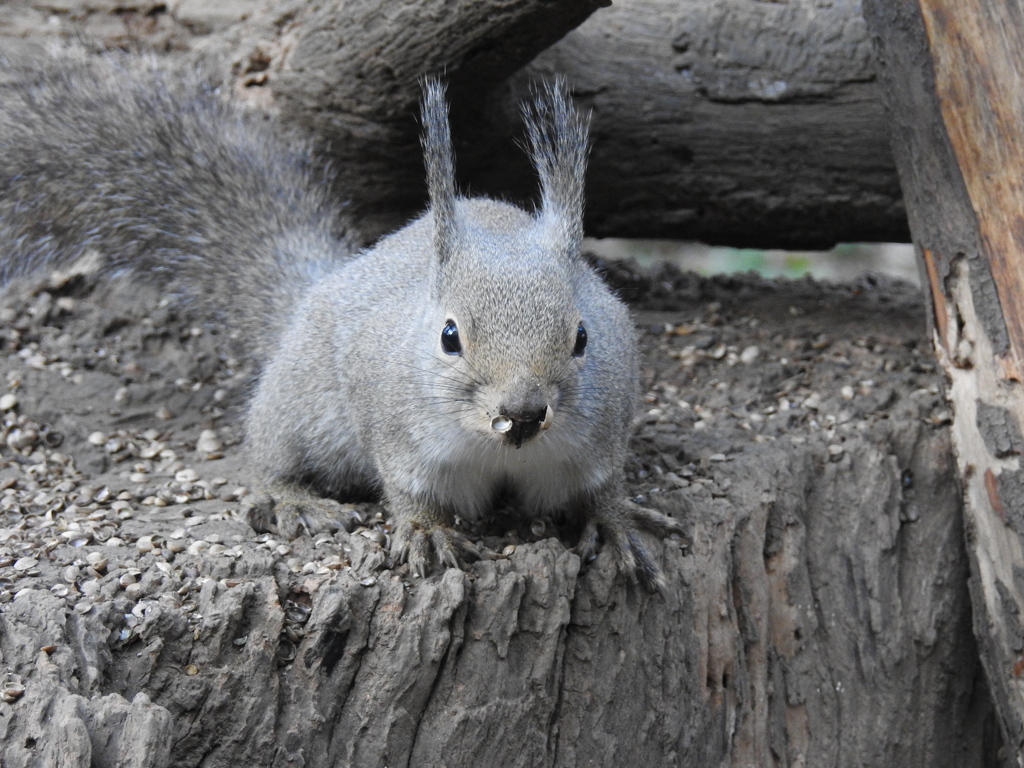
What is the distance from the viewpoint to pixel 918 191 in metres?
3.43

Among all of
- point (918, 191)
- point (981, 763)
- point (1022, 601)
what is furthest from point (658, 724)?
point (918, 191)

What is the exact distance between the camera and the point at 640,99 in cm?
444

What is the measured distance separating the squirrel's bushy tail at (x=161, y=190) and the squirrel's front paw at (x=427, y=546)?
1255mm

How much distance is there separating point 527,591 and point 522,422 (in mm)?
638

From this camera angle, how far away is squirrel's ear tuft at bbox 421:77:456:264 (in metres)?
2.87

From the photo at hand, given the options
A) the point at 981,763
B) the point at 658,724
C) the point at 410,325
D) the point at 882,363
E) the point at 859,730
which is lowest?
the point at 981,763

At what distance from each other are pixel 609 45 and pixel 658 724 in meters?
2.70

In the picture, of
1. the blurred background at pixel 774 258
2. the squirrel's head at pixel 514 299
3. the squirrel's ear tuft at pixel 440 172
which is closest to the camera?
the squirrel's head at pixel 514 299

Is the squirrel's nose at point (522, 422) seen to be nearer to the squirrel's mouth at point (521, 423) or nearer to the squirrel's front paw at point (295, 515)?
the squirrel's mouth at point (521, 423)

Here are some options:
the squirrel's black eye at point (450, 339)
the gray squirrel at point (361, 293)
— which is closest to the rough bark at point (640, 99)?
the gray squirrel at point (361, 293)

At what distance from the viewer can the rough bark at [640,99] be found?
13.9 ft

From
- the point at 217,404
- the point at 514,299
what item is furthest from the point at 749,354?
the point at 217,404

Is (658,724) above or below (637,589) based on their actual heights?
below

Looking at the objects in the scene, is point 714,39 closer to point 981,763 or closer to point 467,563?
point 467,563
